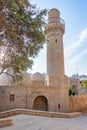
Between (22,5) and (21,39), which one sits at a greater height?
(22,5)

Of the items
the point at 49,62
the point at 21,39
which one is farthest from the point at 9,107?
the point at 21,39

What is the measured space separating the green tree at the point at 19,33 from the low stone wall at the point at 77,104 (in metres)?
12.8

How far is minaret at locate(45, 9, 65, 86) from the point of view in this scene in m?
21.6

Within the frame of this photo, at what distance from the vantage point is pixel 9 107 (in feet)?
59.2

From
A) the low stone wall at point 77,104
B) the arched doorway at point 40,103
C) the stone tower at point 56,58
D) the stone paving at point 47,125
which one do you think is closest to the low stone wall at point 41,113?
the stone paving at point 47,125

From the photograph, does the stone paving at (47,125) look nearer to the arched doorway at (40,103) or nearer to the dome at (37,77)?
the arched doorway at (40,103)

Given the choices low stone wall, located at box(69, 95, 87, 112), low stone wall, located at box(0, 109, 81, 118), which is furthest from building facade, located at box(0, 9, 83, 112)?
low stone wall, located at box(0, 109, 81, 118)

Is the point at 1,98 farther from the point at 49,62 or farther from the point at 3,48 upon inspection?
the point at 3,48

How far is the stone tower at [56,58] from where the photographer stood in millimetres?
20250

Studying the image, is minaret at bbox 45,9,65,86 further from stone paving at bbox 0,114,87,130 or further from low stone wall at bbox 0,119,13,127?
low stone wall at bbox 0,119,13,127

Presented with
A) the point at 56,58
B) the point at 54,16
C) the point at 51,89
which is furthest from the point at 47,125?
the point at 54,16

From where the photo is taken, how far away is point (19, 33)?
7949 millimetres

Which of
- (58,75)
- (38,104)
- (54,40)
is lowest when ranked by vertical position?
(38,104)

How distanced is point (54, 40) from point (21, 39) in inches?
574
